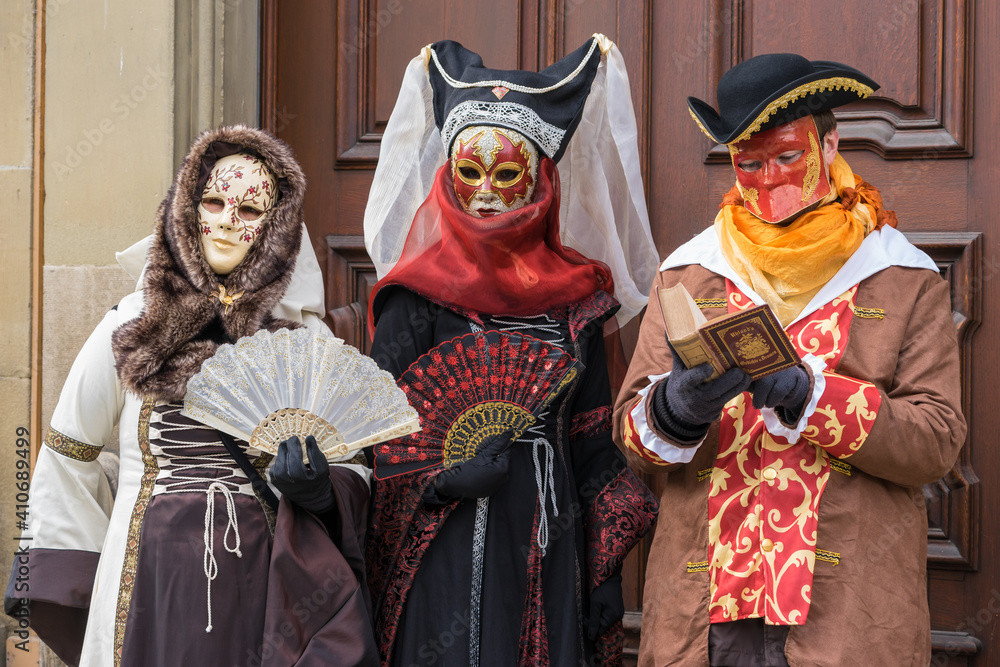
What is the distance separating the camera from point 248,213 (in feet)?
9.57

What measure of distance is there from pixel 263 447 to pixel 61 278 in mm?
1297

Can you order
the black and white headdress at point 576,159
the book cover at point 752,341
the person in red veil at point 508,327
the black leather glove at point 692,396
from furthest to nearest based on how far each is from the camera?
the black and white headdress at point 576,159
the person in red veil at point 508,327
the black leather glove at point 692,396
the book cover at point 752,341

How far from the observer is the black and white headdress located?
10.3 feet

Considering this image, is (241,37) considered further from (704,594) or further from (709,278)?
(704,594)

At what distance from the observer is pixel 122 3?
3.54 metres

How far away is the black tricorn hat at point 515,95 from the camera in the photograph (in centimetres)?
299

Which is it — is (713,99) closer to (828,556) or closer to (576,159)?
(576,159)

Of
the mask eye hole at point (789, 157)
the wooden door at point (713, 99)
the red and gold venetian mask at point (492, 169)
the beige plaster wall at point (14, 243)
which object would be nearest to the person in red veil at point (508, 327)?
the red and gold venetian mask at point (492, 169)

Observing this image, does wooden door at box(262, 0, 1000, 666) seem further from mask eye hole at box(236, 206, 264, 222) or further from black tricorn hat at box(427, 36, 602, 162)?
mask eye hole at box(236, 206, 264, 222)

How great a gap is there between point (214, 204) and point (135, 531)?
892 millimetres

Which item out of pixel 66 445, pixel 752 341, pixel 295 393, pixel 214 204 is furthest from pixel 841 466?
pixel 66 445

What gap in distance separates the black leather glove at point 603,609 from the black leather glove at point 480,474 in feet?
1.32

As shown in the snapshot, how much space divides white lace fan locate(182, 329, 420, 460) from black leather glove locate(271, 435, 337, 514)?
6cm

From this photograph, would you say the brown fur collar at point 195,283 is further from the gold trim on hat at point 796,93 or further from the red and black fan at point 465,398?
the gold trim on hat at point 796,93
